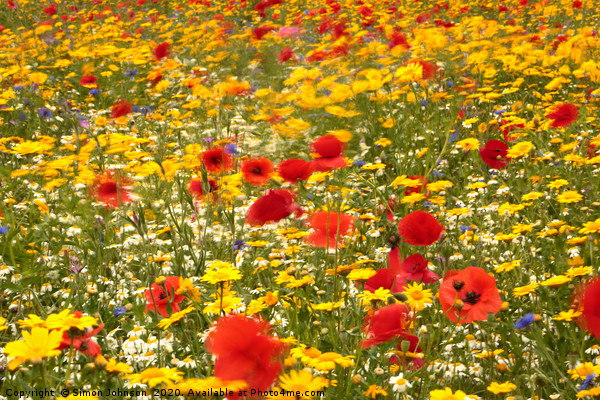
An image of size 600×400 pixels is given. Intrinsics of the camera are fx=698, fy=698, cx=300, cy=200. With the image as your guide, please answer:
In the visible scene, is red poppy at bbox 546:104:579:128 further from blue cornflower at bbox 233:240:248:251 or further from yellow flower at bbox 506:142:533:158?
blue cornflower at bbox 233:240:248:251

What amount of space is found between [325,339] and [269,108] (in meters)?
2.56

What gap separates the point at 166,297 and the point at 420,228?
63 centimetres

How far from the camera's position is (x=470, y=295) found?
1557mm

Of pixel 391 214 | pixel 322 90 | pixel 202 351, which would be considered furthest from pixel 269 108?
pixel 202 351

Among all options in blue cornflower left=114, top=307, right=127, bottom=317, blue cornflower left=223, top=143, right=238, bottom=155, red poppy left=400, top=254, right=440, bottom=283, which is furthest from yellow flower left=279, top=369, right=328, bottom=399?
blue cornflower left=223, top=143, right=238, bottom=155

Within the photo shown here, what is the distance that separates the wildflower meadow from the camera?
1449mm

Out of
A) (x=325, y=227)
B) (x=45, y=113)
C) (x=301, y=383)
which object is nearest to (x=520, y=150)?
(x=325, y=227)

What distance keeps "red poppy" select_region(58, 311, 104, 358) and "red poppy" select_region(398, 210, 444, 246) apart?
0.76 meters

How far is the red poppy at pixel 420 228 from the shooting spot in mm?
1688

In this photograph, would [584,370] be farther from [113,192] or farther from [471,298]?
[113,192]

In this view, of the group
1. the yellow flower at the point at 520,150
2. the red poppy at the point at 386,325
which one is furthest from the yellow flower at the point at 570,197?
the red poppy at the point at 386,325

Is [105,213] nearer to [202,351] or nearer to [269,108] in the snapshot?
[202,351]

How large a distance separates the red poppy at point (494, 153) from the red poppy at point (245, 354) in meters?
1.68

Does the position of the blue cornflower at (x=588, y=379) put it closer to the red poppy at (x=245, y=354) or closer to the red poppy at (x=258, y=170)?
the red poppy at (x=245, y=354)
